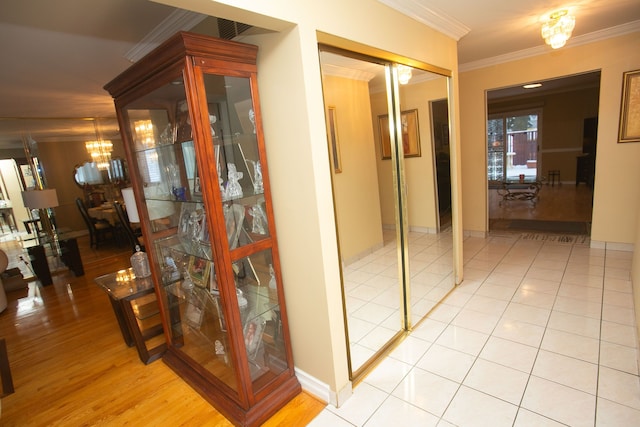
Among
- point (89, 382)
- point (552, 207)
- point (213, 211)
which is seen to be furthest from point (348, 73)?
point (552, 207)

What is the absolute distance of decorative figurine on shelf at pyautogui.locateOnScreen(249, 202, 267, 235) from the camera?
186cm

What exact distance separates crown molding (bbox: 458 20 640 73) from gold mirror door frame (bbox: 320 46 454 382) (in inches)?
78.7

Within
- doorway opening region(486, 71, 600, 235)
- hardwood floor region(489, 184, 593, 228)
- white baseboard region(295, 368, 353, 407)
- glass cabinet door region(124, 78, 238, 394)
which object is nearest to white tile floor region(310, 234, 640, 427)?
white baseboard region(295, 368, 353, 407)

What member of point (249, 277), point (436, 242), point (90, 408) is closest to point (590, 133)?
point (436, 242)

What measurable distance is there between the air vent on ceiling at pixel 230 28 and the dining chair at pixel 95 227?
5.92 meters

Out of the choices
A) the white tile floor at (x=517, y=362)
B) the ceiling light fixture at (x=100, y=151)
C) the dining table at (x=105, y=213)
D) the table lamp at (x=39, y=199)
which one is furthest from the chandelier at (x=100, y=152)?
the white tile floor at (x=517, y=362)

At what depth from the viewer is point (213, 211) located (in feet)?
5.17

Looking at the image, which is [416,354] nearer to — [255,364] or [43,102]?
A: [255,364]

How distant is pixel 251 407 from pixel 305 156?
1.46 metres

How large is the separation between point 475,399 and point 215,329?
5.44ft

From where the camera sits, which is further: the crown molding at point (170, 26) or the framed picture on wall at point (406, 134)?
the framed picture on wall at point (406, 134)

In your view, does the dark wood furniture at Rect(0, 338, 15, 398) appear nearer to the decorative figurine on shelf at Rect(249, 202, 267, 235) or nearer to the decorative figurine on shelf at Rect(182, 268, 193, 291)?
the decorative figurine on shelf at Rect(182, 268, 193, 291)

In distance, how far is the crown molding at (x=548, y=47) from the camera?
339 cm

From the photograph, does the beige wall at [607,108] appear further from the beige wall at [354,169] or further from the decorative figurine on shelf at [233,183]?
the decorative figurine on shelf at [233,183]
